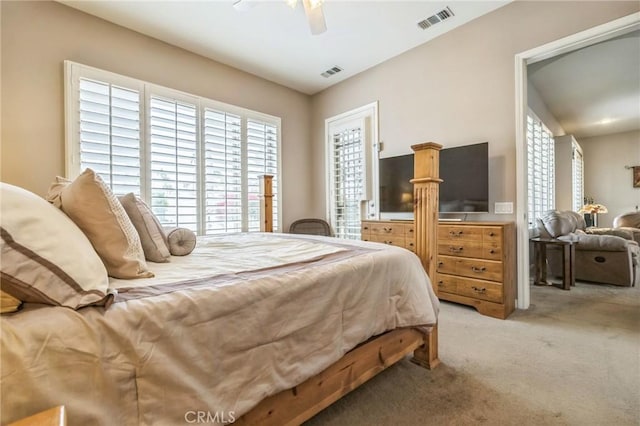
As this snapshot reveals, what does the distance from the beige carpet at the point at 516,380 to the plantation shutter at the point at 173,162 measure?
276 centimetres

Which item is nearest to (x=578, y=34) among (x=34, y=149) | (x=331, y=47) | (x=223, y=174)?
(x=331, y=47)

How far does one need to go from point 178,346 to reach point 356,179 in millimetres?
3674

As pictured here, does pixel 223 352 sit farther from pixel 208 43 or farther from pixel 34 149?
pixel 208 43

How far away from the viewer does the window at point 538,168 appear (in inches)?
156

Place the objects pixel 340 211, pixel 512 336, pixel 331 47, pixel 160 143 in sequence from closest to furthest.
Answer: pixel 512 336, pixel 160 143, pixel 331 47, pixel 340 211

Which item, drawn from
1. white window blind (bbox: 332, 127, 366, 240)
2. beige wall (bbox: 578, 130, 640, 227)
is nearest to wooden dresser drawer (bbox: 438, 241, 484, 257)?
white window blind (bbox: 332, 127, 366, 240)

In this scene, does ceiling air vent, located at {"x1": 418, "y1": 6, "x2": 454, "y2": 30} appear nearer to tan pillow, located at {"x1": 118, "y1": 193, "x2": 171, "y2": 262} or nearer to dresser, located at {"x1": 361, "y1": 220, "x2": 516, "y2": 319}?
A: dresser, located at {"x1": 361, "y1": 220, "x2": 516, "y2": 319}

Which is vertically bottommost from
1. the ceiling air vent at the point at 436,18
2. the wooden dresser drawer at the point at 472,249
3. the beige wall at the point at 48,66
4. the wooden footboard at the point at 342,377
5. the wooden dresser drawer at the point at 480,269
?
the wooden footboard at the point at 342,377

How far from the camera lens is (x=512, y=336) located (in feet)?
7.34

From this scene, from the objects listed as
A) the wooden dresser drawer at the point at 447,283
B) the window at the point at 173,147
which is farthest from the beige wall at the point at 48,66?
the wooden dresser drawer at the point at 447,283

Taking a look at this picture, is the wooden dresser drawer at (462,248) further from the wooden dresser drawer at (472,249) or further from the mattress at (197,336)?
the mattress at (197,336)

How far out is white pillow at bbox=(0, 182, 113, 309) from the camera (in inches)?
27.1

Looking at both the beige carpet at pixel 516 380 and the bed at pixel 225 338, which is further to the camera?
the beige carpet at pixel 516 380

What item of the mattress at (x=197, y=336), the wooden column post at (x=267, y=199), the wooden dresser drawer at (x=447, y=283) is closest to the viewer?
the mattress at (x=197, y=336)
